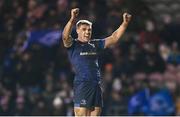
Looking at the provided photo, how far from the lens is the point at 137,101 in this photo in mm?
15039

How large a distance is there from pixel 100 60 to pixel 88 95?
4.98 metres

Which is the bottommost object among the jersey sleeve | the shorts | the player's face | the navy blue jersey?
the shorts

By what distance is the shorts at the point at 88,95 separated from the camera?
9750 mm

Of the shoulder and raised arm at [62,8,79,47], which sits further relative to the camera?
the shoulder

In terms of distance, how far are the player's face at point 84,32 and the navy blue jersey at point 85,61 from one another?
7 cm

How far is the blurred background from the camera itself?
50.0 ft

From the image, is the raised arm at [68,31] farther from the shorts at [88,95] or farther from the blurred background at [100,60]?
the blurred background at [100,60]

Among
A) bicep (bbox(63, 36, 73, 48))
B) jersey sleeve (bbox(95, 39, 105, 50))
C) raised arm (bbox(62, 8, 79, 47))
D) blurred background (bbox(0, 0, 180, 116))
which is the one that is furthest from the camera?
blurred background (bbox(0, 0, 180, 116))

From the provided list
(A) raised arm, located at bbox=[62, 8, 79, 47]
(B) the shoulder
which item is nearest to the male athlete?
(A) raised arm, located at bbox=[62, 8, 79, 47]

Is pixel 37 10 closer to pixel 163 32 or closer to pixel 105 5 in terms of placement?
pixel 105 5

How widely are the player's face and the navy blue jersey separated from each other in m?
0.07

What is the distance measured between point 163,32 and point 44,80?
3.18m

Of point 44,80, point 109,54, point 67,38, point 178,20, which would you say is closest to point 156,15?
point 178,20

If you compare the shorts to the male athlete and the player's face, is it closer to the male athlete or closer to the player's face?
the male athlete
